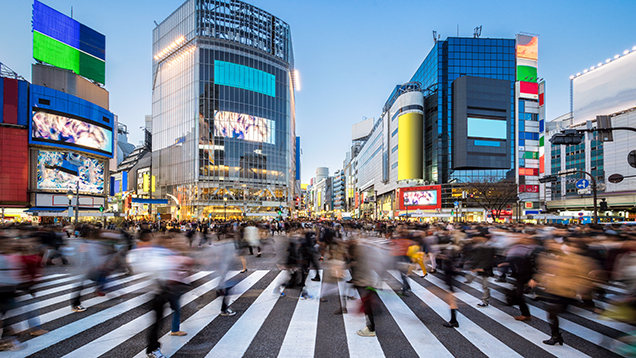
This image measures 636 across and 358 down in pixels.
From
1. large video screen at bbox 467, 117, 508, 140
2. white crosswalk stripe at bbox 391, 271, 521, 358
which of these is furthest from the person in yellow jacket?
large video screen at bbox 467, 117, 508, 140

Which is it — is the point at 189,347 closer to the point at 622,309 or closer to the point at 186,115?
the point at 622,309

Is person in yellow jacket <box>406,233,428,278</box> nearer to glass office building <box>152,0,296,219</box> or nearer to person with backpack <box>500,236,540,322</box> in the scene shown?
person with backpack <box>500,236,540,322</box>

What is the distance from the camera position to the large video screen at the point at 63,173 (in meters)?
51.9

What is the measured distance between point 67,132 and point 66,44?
2219cm

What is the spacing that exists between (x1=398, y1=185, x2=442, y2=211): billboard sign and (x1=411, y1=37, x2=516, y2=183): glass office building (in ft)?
9.10

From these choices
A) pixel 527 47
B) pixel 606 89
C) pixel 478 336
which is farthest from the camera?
pixel 527 47

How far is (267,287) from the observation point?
1019 cm

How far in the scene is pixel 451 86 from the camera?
72.8 metres

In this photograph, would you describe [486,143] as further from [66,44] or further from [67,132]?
[66,44]

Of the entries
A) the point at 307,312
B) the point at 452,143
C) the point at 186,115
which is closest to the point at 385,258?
the point at 307,312

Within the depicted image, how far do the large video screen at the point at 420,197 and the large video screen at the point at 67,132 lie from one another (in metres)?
64.8

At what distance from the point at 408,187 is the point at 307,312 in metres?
71.5

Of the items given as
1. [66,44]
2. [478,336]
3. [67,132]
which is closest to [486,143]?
[478,336]

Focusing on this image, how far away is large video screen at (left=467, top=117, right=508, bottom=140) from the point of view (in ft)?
228
